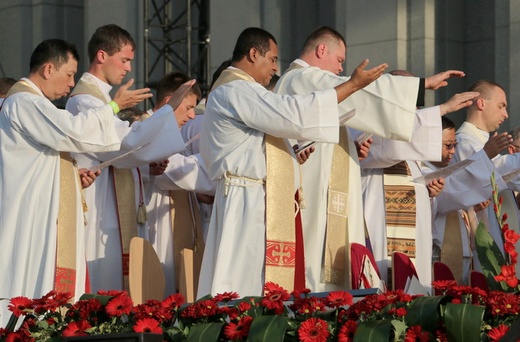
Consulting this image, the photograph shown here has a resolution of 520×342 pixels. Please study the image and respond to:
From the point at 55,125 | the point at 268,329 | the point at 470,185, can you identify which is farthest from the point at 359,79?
the point at 268,329

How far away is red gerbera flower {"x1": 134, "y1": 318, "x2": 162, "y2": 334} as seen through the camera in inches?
205

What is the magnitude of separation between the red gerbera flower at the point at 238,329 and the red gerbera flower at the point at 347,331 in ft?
1.23

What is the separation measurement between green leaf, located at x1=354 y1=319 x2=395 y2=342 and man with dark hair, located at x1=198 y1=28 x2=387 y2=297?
3004 millimetres

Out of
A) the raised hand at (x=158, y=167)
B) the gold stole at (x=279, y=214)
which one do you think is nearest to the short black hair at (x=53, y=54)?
the raised hand at (x=158, y=167)

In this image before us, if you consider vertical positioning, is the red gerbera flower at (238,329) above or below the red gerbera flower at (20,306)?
below

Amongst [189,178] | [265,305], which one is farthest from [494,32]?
[265,305]

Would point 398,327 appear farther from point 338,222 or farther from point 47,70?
point 47,70

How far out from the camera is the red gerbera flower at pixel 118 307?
5.48 meters

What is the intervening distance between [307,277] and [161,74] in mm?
7738

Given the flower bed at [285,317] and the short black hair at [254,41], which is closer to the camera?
the flower bed at [285,317]

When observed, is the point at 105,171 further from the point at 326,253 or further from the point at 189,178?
the point at 326,253

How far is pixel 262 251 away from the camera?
26.4 feet

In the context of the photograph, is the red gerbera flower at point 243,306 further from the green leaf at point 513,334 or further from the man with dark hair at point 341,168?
the man with dark hair at point 341,168

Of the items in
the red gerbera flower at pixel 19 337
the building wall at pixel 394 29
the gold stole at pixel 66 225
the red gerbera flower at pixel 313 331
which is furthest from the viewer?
the building wall at pixel 394 29
